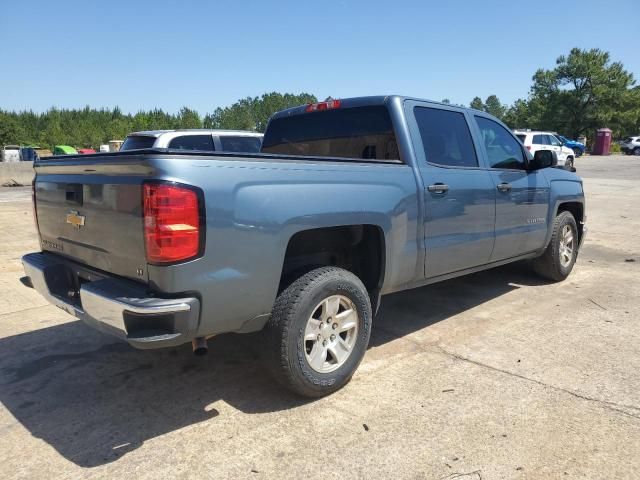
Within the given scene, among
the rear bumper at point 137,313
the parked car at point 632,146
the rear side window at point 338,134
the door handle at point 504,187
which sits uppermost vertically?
the parked car at point 632,146

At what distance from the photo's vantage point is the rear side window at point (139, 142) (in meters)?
8.15

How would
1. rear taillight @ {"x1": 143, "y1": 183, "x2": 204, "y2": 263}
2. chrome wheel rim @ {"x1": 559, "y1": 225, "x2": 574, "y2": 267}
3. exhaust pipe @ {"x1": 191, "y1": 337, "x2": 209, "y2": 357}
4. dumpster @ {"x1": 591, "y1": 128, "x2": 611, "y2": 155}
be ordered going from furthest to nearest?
dumpster @ {"x1": 591, "y1": 128, "x2": 611, "y2": 155} < chrome wheel rim @ {"x1": 559, "y1": 225, "x2": 574, "y2": 267} < exhaust pipe @ {"x1": 191, "y1": 337, "x2": 209, "y2": 357} < rear taillight @ {"x1": 143, "y1": 183, "x2": 204, "y2": 263}

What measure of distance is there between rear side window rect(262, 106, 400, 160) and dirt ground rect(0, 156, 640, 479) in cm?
158

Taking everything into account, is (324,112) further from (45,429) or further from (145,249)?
(45,429)

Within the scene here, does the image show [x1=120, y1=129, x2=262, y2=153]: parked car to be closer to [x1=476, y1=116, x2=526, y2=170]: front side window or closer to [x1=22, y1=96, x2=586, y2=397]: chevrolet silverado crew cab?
[x1=22, y1=96, x2=586, y2=397]: chevrolet silverado crew cab

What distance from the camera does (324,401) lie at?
317 cm

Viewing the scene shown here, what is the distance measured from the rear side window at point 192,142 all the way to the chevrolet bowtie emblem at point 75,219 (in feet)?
16.6

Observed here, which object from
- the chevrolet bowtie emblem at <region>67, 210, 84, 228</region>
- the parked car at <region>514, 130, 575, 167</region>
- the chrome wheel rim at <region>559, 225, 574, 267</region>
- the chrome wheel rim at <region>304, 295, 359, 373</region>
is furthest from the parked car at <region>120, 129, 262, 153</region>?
the parked car at <region>514, 130, 575, 167</region>

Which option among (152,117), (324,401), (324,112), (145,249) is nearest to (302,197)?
(145,249)

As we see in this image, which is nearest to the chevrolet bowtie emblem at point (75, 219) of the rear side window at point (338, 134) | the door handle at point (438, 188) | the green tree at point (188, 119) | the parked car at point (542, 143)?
the rear side window at point (338, 134)

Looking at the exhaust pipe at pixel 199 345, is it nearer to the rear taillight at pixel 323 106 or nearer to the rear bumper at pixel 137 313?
the rear bumper at pixel 137 313

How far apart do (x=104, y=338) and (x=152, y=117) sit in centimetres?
8719

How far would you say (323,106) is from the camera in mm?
4355

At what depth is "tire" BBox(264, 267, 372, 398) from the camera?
2912 millimetres
